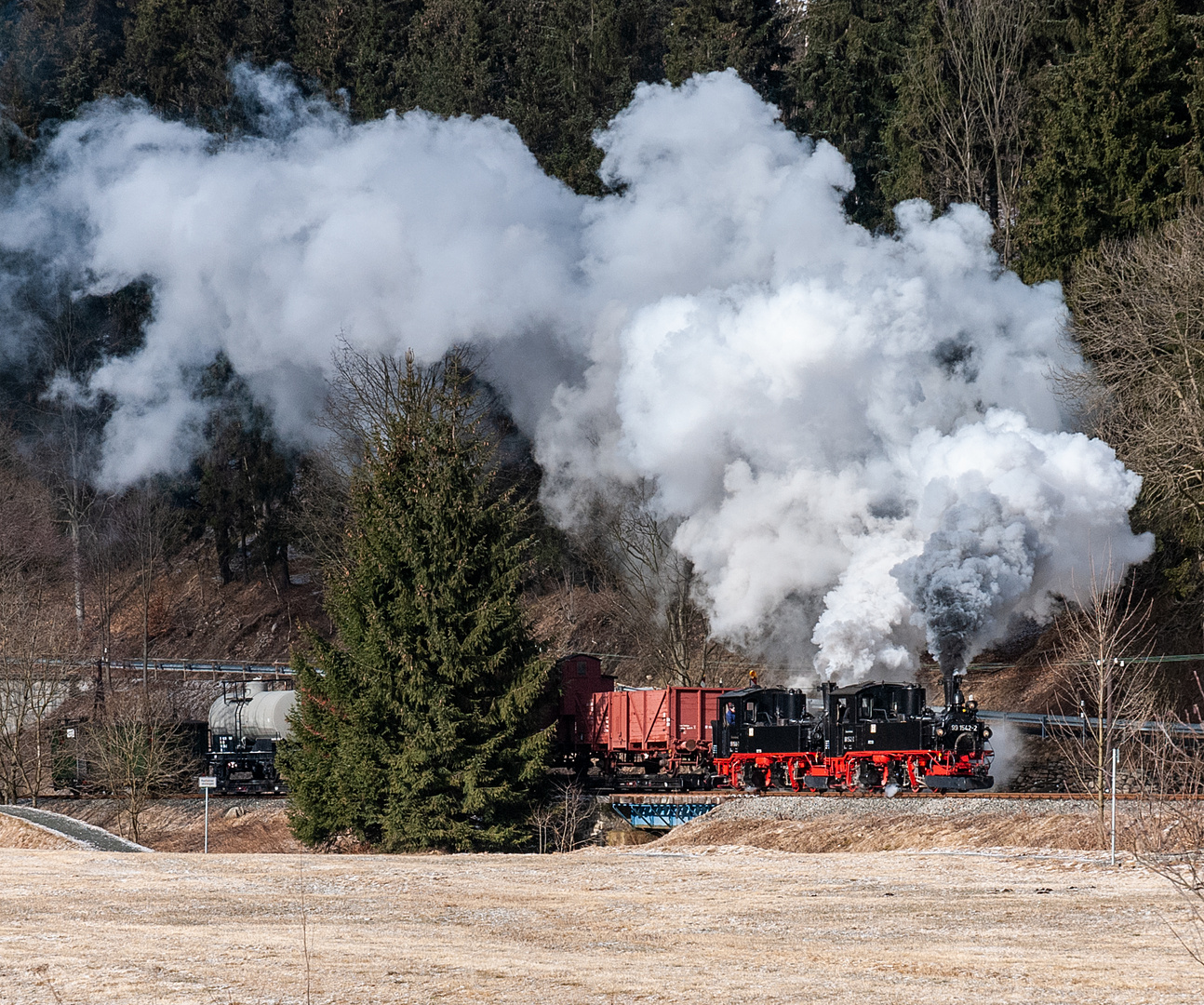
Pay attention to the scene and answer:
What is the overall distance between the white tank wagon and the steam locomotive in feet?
33.5

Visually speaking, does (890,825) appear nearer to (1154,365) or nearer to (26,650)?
(1154,365)

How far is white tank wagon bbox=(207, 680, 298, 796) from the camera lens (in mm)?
44781

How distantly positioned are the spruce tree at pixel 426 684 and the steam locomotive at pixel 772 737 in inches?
155

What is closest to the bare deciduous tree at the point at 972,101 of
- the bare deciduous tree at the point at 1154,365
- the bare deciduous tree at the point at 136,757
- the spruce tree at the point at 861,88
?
the spruce tree at the point at 861,88

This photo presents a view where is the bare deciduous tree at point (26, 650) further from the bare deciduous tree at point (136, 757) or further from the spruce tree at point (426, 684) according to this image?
the spruce tree at point (426, 684)

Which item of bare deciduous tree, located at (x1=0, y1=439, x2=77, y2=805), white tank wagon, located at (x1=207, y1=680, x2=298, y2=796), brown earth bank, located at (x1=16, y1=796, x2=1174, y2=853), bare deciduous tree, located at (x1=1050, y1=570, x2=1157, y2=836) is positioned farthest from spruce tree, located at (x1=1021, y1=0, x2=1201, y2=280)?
bare deciduous tree, located at (x1=0, y1=439, x2=77, y2=805)

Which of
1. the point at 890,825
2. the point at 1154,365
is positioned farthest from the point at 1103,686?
the point at 1154,365

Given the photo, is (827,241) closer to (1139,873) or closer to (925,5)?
(925,5)

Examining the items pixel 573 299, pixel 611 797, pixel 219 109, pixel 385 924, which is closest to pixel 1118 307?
pixel 573 299

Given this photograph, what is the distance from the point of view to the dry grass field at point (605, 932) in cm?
1293

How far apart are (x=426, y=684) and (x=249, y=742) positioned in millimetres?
15384

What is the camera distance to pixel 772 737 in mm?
33688

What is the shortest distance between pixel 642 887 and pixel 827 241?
92.5ft

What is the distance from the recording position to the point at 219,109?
61.4 m
